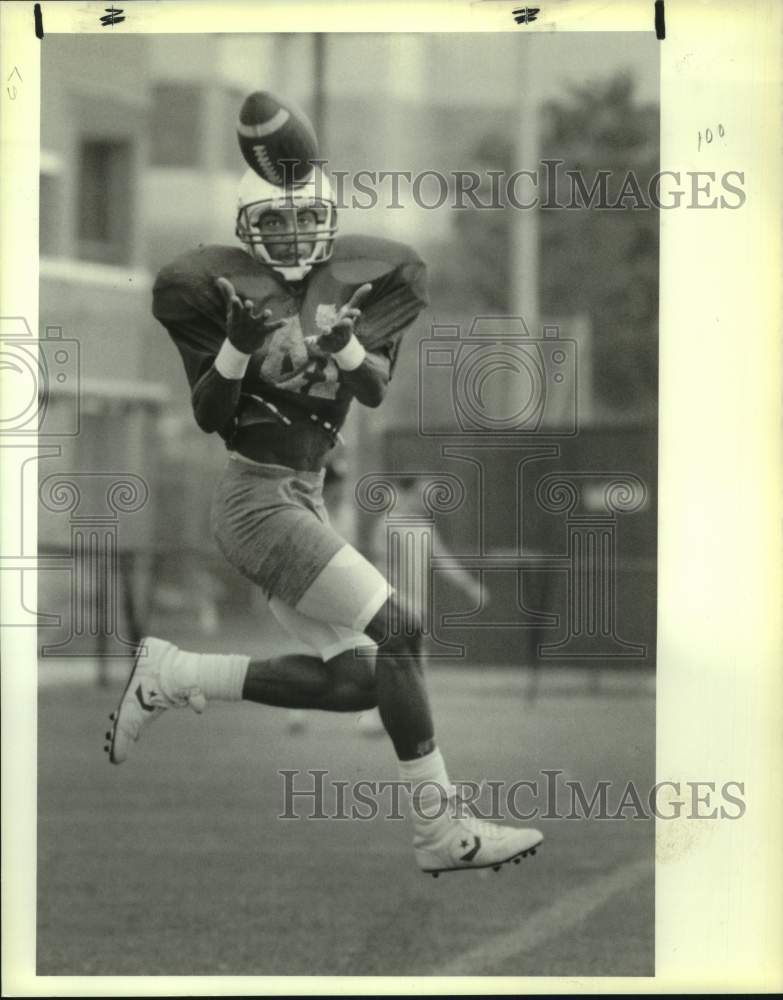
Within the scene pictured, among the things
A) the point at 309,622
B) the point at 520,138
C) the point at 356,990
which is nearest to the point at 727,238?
the point at 520,138

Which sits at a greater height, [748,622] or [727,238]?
[727,238]

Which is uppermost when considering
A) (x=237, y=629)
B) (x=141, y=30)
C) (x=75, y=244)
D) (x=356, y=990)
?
(x=141, y=30)

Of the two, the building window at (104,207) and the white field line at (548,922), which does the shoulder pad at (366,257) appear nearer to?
the building window at (104,207)

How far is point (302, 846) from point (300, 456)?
2.89ft

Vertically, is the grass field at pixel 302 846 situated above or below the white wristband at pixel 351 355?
below

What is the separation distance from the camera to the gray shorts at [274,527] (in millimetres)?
8000

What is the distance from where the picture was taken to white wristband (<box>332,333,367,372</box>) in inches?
314

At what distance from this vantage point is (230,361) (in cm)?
796

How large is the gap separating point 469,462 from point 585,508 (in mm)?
282

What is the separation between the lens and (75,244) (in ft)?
26.2

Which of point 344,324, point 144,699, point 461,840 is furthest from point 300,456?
point 461,840

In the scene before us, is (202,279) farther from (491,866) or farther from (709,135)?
(491,866)

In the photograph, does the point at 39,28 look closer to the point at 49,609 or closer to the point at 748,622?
the point at 49,609

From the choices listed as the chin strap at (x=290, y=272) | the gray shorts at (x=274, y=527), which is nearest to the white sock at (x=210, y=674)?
the gray shorts at (x=274, y=527)
